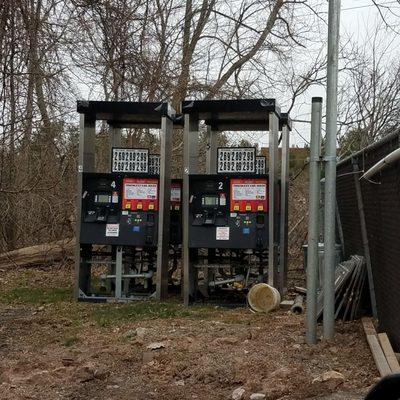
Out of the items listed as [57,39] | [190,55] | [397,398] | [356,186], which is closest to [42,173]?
[190,55]

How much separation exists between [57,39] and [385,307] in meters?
7.21

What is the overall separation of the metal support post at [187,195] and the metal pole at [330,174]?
354 cm

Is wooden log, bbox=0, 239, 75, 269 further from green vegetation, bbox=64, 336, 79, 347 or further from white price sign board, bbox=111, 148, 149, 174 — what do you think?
green vegetation, bbox=64, 336, 79, 347

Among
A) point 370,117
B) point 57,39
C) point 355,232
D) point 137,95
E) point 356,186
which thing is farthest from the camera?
point 370,117

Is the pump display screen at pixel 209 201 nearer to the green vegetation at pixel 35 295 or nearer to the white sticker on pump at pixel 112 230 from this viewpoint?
the white sticker on pump at pixel 112 230

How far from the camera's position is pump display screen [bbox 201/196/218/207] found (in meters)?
10.2

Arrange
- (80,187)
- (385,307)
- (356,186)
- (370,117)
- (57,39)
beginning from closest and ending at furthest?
(385,307) → (356,186) → (80,187) → (57,39) → (370,117)

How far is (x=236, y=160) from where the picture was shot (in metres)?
10.5

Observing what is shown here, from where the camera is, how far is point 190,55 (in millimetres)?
18641

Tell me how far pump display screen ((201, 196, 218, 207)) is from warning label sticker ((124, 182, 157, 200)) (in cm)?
83

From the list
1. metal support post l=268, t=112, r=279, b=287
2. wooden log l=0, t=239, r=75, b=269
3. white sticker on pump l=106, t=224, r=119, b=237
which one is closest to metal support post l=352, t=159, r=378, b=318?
metal support post l=268, t=112, r=279, b=287

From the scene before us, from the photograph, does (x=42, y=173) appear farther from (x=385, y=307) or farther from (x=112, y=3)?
(x=385, y=307)

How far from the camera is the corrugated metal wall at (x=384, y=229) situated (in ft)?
20.2

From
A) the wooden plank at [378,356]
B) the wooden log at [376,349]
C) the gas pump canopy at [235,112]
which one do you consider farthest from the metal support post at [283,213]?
the wooden plank at [378,356]
